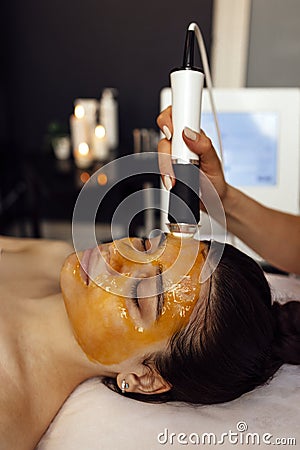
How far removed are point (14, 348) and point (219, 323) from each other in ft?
1.31

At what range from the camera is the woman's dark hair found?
82cm

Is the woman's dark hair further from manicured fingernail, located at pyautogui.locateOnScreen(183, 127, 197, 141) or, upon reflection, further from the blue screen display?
the blue screen display

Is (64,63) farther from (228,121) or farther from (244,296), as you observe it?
(244,296)

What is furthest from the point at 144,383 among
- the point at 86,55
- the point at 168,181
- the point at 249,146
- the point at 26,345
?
the point at 86,55

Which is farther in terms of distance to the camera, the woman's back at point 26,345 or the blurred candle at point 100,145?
the blurred candle at point 100,145

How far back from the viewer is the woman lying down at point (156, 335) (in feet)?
2.69

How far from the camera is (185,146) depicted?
2.60 ft

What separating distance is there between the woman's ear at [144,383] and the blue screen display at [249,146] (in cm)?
67

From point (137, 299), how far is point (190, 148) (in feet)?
0.93

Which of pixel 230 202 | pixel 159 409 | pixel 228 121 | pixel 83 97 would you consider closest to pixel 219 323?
pixel 159 409

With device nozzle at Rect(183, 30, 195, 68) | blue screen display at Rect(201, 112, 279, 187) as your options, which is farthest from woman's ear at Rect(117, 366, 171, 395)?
blue screen display at Rect(201, 112, 279, 187)

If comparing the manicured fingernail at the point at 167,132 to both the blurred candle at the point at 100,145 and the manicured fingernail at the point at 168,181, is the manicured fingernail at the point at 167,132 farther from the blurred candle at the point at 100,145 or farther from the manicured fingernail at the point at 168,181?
the blurred candle at the point at 100,145

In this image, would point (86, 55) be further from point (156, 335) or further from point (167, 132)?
point (156, 335)

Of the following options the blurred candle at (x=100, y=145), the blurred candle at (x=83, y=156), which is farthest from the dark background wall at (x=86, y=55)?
the blurred candle at (x=83, y=156)
